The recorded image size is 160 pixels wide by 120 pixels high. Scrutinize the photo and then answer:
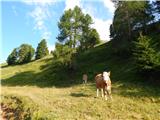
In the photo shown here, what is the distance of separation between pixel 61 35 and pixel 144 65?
99.1 feet

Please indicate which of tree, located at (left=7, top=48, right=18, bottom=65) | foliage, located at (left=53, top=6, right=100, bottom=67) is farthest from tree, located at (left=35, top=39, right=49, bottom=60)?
foliage, located at (left=53, top=6, right=100, bottom=67)

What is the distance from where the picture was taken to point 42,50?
400ft

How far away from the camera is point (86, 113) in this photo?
76.4 feet

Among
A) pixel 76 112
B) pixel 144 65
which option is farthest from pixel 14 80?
pixel 76 112

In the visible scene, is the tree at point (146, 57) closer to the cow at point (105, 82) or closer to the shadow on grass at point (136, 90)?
the shadow on grass at point (136, 90)

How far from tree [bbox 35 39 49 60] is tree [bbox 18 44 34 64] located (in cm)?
275

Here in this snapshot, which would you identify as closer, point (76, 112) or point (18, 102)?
point (76, 112)

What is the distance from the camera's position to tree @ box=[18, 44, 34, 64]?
114 metres

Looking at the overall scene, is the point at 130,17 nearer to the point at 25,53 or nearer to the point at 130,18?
the point at 130,18

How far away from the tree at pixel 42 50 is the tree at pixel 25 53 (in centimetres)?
275

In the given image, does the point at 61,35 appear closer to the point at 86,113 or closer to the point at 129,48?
the point at 129,48

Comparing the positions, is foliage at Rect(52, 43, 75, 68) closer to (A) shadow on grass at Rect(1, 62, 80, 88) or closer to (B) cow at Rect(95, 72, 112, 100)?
(A) shadow on grass at Rect(1, 62, 80, 88)

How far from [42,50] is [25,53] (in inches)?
346

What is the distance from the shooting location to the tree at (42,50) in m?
119
